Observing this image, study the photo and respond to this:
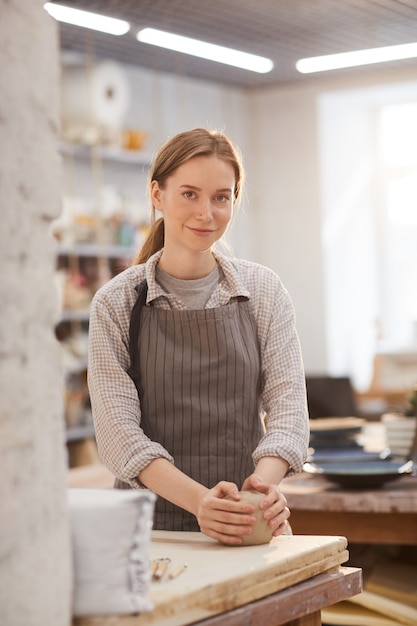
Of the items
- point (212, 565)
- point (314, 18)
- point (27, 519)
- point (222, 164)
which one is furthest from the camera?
point (314, 18)

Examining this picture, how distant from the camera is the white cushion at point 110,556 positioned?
4.66 feet

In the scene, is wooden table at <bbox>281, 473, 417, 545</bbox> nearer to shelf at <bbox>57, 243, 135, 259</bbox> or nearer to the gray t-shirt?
the gray t-shirt

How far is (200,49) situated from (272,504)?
5492 mm

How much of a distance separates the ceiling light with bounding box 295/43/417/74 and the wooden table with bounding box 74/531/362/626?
6265 mm

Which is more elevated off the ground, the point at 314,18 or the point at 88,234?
the point at 314,18

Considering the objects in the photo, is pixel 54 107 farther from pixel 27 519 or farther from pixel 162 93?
pixel 162 93

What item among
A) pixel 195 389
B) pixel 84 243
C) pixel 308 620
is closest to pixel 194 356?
pixel 195 389

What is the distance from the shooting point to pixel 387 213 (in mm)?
10008

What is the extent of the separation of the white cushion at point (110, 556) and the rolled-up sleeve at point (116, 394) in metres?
0.61

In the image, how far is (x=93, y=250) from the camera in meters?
7.54

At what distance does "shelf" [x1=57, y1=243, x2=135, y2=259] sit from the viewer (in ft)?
24.0

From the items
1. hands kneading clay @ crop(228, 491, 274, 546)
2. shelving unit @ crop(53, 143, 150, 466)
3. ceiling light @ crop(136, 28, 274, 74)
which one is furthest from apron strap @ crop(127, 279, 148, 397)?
shelving unit @ crop(53, 143, 150, 466)

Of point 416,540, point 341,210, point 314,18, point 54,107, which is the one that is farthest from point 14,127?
point 341,210

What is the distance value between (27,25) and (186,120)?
25.9 feet
